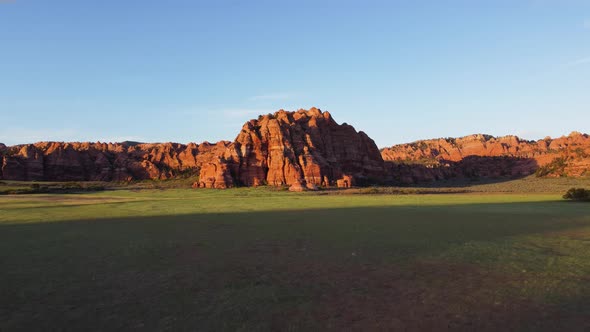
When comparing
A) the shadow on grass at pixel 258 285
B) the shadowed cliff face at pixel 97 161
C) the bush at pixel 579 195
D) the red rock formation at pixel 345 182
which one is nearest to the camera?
the shadow on grass at pixel 258 285

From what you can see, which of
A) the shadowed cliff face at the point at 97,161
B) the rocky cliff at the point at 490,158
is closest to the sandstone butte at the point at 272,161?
the shadowed cliff face at the point at 97,161

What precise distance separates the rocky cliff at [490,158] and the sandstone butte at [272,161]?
440 millimetres

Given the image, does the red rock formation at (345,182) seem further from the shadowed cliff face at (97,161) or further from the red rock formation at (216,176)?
the shadowed cliff face at (97,161)

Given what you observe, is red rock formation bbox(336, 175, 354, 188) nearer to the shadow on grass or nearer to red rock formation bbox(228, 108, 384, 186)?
red rock formation bbox(228, 108, 384, 186)

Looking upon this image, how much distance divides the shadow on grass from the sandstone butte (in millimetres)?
47700

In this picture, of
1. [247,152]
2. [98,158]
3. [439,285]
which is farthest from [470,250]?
[98,158]

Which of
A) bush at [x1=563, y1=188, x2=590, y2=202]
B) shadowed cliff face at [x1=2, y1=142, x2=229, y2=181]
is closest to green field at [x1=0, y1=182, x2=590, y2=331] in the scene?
bush at [x1=563, y1=188, x2=590, y2=202]

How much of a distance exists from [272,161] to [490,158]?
89453mm

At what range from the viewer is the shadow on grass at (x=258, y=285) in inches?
203

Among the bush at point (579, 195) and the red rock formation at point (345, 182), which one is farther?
the red rock formation at point (345, 182)

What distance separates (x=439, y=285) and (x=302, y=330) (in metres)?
3.29

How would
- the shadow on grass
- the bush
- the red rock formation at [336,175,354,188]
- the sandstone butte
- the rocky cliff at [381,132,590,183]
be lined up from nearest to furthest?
the shadow on grass, the bush, the red rock formation at [336,175,354,188], the sandstone butte, the rocky cliff at [381,132,590,183]

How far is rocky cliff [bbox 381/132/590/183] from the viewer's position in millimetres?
89938

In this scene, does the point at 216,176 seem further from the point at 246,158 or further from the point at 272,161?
the point at 272,161
